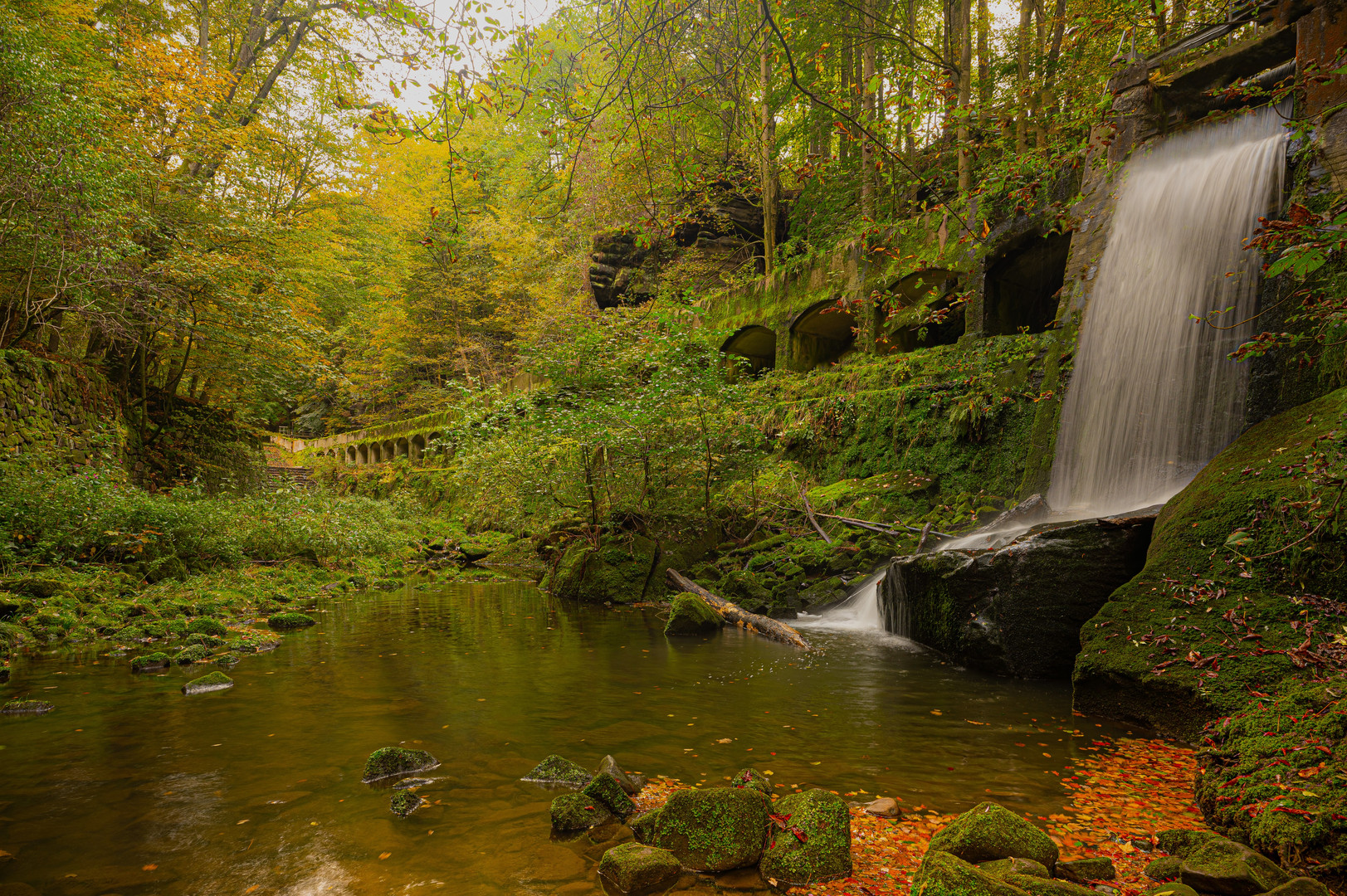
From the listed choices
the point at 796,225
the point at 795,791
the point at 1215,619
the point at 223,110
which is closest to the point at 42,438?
the point at 223,110

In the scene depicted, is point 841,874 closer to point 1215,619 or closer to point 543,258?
point 1215,619

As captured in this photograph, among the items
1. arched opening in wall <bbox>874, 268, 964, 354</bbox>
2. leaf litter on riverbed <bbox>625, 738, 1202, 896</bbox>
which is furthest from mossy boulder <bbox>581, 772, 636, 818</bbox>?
arched opening in wall <bbox>874, 268, 964, 354</bbox>

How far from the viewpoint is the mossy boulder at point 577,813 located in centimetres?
324

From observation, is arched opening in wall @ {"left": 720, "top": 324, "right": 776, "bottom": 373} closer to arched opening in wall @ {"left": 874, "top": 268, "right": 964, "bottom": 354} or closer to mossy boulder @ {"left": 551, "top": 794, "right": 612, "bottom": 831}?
arched opening in wall @ {"left": 874, "top": 268, "right": 964, "bottom": 354}

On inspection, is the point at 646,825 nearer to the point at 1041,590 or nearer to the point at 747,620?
the point at 1041,590

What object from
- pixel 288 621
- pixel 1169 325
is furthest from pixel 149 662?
pixel 1169 325

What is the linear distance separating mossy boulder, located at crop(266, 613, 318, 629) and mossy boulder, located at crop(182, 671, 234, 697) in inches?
101

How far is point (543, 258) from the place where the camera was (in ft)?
87.1

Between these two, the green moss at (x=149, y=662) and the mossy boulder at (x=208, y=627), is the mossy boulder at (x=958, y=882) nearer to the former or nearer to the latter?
the green moss at (x=149, y=662)

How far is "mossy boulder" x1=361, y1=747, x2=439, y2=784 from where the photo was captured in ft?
12.6

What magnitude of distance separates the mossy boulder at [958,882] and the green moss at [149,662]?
675 centimetres

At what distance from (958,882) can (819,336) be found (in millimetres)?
17795

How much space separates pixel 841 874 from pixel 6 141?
12771 millimetres

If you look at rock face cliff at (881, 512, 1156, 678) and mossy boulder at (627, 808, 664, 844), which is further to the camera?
rock face cliff at (881, 512, 1156, 678)
